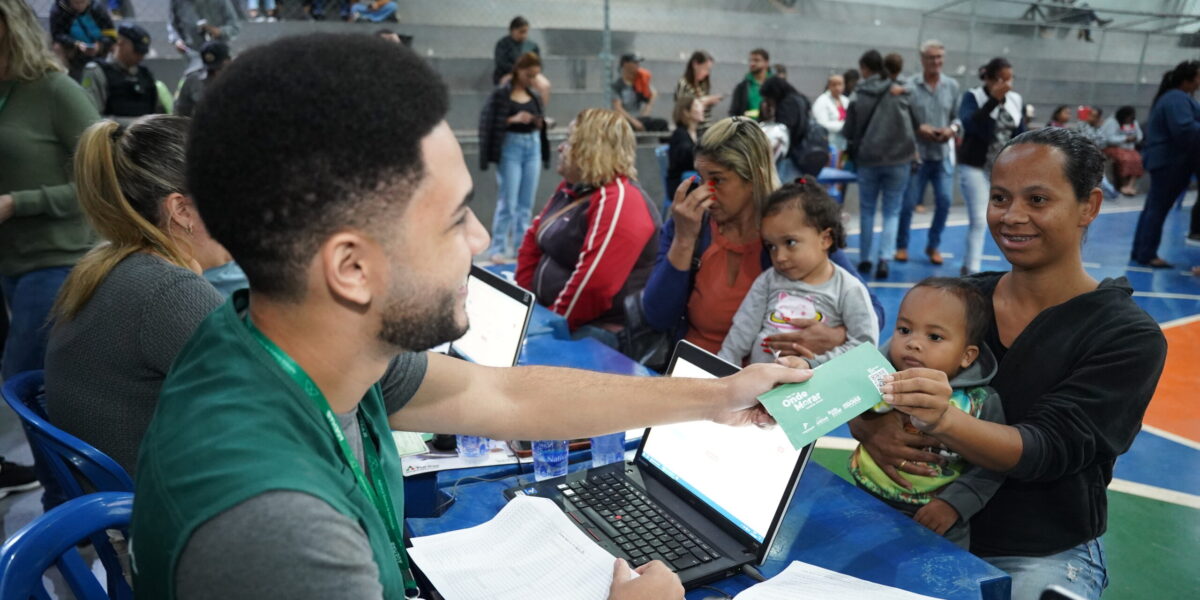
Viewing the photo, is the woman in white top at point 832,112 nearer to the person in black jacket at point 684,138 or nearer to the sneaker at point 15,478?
the person in black jacket at point 684,138

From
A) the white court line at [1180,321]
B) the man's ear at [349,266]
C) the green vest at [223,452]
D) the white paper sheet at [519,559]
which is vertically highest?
the man's ear at [349,266]

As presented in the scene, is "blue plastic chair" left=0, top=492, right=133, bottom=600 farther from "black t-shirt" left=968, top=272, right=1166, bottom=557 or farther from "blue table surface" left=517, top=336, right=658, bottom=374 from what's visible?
"black t-shirt" left=968, top=272, right=1166, bottom=557

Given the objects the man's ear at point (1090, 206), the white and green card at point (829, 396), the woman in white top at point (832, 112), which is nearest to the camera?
the white and green card at point (829, 396)

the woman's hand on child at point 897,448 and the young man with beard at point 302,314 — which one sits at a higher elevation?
the young man with beard at point 302,314

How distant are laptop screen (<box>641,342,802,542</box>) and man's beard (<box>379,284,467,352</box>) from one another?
0.78 meters

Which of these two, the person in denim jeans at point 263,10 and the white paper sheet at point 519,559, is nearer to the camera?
the white paper sheet at point 519,559

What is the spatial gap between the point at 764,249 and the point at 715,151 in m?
0.39

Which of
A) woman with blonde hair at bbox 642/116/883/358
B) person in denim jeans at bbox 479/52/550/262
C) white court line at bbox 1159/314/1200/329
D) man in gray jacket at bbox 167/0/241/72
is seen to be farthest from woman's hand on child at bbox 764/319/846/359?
man in gray jacket at bbox 167/0/241/72

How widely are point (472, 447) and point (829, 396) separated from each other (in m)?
0.99

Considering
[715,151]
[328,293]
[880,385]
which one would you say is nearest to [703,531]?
[880,385]

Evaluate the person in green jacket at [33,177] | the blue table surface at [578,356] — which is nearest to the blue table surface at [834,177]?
the blue table surface at [578,356]

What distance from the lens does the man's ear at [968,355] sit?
1.95 m

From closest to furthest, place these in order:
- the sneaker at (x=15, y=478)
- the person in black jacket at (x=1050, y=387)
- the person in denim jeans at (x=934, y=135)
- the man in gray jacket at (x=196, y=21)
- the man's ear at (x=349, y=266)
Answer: the man's ear at (x=349, y=266) → the person in black jacket at (x=1050, y=387) → the sneaker at (x=15, y=478) → the person in denim jeans at (x=934, y=135) → the man in gray jacket at (x=196, y=21)

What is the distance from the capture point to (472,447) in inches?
82.0
